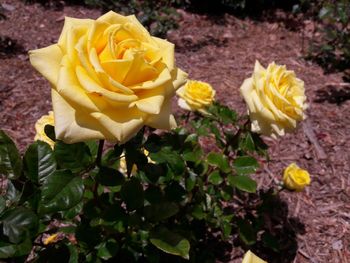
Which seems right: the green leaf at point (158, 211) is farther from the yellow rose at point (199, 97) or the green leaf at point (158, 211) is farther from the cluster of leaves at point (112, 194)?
the yellow rose at point (199, 97)

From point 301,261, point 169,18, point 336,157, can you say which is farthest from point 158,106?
point 169,18

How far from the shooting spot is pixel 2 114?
254 cm

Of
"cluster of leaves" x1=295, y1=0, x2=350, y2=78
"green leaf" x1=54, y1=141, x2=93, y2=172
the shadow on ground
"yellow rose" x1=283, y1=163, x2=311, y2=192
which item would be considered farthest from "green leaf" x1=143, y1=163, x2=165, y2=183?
"cluster of leaves" x1=295, y1=0, x2=350, y2=78

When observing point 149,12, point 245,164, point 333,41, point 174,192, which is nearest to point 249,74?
point 333,41

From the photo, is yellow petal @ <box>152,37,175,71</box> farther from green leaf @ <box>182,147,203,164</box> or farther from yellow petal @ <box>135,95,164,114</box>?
green leaf @ <box>182,147,203,164</box>

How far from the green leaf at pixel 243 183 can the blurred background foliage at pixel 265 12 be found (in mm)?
2141

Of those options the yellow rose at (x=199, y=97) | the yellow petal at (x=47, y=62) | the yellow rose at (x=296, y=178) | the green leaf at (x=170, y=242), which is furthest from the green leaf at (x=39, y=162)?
the yellow rose at (x=296, y=178)

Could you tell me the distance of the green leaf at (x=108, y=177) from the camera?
103 centimetres

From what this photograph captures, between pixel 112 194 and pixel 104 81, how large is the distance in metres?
0.64

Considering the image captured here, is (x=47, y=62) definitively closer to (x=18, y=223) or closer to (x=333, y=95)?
(x=18, y=223)

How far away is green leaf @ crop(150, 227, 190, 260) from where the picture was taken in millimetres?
1124

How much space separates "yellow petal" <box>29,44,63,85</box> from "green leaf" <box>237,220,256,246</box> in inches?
41.3

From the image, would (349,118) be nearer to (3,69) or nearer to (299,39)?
(299,39)

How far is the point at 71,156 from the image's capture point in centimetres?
101
